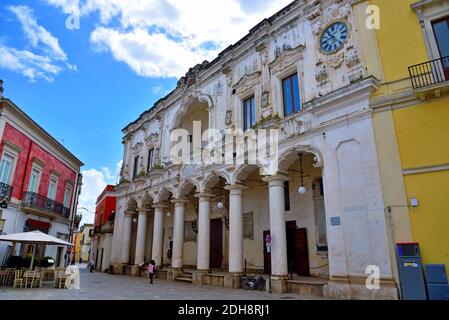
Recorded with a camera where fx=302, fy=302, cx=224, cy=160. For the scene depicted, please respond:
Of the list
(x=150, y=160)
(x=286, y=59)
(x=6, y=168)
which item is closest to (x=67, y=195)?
(x=150, y=160)

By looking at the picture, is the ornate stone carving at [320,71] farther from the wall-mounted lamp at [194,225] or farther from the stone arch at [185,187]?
the wall-mounted lamp at [194,225]

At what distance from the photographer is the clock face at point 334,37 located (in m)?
10.7

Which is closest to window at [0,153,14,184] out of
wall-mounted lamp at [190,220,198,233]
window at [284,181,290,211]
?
wall-mounted lamp at [190,220,198,233]

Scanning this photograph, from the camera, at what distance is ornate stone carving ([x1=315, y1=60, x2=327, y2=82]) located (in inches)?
426

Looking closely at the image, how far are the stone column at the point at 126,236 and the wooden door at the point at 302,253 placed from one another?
12.2 meters

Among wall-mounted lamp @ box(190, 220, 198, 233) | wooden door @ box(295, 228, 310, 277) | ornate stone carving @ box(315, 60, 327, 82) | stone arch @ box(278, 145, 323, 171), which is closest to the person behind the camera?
stone arch @ box(278, 145, 323, 171)

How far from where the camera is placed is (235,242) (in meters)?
12.4

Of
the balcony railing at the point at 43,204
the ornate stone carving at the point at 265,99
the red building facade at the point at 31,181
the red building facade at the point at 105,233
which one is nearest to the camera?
the ornate stone carving at the point at 265,99

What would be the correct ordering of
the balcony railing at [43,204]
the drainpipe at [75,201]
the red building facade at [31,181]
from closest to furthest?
the red building facade at [31,181], the balcony railing at [43,204], the drainpipe at [75,201]

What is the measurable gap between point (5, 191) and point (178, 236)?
28.2 feet

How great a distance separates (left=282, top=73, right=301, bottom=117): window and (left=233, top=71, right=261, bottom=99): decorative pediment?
1.51 metres

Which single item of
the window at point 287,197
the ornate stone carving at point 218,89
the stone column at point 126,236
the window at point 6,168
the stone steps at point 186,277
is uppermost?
the ornate stone carving at point 218,89

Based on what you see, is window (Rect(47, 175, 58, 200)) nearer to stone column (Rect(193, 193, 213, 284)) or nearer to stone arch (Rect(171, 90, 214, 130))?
stone arch (Rect(171, 90, 214, 130))

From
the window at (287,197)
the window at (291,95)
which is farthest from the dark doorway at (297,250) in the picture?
the window at (291,95)
